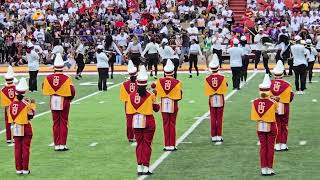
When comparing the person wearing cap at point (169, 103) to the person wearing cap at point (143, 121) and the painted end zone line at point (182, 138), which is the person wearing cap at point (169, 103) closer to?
the painted end zone line at point (182, 138)

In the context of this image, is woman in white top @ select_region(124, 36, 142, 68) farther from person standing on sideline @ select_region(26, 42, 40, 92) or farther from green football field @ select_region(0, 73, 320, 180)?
green football field @ select_region(0, 73, 320, 180)

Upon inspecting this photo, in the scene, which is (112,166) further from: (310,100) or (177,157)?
(310,100)

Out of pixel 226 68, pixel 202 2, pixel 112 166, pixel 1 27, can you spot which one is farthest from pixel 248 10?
pixel 112 166

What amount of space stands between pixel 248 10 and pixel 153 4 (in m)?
5.00

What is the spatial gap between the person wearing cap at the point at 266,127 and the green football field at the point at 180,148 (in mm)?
269

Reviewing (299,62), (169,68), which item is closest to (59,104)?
(169,68)

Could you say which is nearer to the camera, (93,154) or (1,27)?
(93,154)

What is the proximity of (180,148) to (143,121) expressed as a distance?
326 cm

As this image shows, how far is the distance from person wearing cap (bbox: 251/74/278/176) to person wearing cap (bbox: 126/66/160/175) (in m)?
1.87

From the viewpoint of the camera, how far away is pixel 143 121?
1772 cm

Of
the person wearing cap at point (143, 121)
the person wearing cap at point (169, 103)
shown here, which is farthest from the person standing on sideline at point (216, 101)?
the person wearing cap at point (143, 121)

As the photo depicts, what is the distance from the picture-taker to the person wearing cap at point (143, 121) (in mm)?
17688

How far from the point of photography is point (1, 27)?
4884cm

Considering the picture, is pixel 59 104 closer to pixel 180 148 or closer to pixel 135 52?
pixel 180 148
